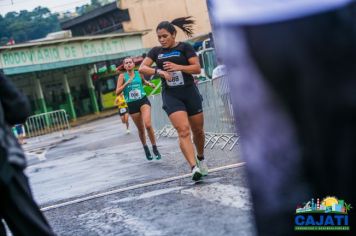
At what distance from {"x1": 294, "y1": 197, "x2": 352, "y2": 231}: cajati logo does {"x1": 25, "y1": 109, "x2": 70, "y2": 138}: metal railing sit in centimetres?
2486

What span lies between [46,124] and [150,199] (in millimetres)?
23337

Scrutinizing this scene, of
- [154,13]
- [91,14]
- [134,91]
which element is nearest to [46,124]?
[134,91]

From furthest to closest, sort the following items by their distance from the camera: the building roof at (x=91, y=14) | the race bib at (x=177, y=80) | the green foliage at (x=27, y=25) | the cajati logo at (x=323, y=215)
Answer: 1. the green foliage at (x=27, y=25)
2. the building roof at (x=91, y=14)
3. the race bib at (x=177, y=80)
4. the cajati logo at (x=323, y=215)

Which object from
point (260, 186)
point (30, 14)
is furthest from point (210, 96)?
point (30, 14)

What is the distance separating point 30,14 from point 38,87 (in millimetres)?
35561

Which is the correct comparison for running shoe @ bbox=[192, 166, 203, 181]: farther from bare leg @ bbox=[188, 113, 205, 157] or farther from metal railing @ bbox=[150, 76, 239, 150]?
metal railing @ bbox=[150, 76, 239, 150]

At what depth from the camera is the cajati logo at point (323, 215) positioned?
1.93 metres

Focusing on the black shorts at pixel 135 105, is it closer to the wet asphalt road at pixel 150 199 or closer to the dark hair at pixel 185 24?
the wet asphalt road at pixel 150 199

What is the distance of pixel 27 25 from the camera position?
66.3 metres

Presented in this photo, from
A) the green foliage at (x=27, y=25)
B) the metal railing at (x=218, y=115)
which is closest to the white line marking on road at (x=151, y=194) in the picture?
the metal railing at (x=218, y=115)

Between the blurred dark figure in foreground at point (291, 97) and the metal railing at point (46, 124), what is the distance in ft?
81.6

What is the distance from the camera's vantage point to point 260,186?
197 centimetres

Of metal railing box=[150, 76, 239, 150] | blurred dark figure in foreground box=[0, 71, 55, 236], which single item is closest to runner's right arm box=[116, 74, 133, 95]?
metal railing box=[150, 76, 239, 150]

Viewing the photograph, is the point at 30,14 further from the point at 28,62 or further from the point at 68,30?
the point at 28,62
